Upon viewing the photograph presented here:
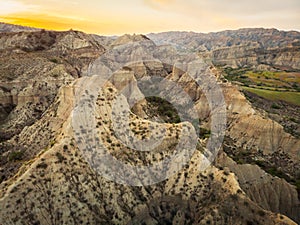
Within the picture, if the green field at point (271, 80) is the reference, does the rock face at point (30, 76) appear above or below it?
above

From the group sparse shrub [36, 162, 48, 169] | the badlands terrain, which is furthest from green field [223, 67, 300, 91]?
sparse shrub [36, 162, 48, 169]

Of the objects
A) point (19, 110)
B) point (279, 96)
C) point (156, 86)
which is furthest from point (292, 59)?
point (19, 110)

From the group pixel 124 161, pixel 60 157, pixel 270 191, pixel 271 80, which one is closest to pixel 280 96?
pixel 271 80

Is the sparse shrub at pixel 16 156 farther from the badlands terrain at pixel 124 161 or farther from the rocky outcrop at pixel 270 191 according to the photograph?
the rocky outcrop at pixel 270 191

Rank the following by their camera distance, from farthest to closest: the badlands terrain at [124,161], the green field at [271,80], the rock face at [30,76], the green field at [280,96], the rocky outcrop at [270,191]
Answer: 1. the green field at [271,80]
2. the green field at [280,96]
3. the rock face at [30,76]
4. the rocky outcrop at [270,191]
5. the badlands terrain at [124,161]

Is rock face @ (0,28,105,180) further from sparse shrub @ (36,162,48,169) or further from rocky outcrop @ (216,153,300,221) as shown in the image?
rocky outcrop @ (216,153,300,221)

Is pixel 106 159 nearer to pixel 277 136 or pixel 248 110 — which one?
pixel 277 136

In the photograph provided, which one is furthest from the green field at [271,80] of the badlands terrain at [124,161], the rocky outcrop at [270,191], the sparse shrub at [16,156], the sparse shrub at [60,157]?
the sparse shrub at [60,157]

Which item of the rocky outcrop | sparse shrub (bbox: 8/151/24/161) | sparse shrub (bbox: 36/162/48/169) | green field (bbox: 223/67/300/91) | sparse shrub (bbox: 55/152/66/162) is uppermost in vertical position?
sparse shrub (bbox: 55/152/66/162)

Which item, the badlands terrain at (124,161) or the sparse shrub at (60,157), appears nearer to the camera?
the badlands terrain at (124,161)

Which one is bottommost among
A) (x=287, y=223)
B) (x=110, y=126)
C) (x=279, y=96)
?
(x=279, y=96)

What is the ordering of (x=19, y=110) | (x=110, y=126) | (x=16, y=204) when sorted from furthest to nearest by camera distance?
(x=19, y=110)
(x=110, y=126)
(x=16, y=204)
